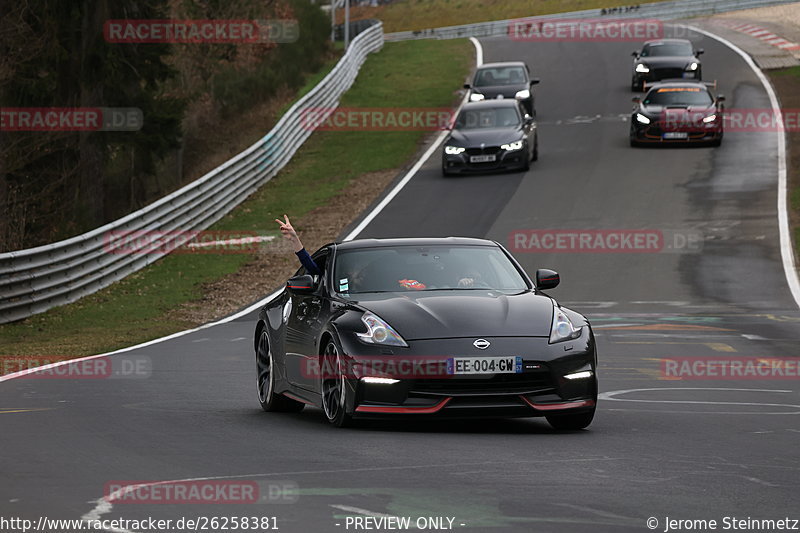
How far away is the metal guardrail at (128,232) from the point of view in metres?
21.8

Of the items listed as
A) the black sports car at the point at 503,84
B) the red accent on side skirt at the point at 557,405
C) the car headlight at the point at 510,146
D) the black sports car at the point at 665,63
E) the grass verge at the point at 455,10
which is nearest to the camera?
the red accent on side skirt at the point at 557,405

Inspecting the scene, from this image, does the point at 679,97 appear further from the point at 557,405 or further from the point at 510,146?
the point at 557,405

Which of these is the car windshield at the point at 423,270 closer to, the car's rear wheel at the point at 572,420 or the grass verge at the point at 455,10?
the car's rear wheel at the point at 572,420

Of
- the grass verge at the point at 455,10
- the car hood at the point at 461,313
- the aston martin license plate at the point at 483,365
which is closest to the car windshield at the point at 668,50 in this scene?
the car hood at the point at 461,313

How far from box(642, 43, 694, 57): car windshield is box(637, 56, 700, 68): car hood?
1026 mm

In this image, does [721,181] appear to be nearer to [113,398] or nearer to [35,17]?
[35,17]

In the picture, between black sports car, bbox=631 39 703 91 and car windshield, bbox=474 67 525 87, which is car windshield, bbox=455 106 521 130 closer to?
car windshield, bbox=474 67 525 87

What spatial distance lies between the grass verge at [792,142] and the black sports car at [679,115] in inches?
81.5

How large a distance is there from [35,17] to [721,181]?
17273mm

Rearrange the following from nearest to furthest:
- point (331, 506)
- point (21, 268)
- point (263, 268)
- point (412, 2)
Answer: point (331, 506) → point (21, 268) → point (263, 268) → point (412, 2)

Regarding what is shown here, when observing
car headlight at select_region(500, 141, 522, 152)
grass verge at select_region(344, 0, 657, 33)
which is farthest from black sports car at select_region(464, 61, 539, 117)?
grass verge at select_region(344, 0, 657, 33)

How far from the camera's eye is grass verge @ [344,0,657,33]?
310 feet

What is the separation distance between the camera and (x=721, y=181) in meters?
33.5

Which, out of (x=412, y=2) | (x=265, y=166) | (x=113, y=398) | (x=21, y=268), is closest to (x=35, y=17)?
(x=265, y=166)
